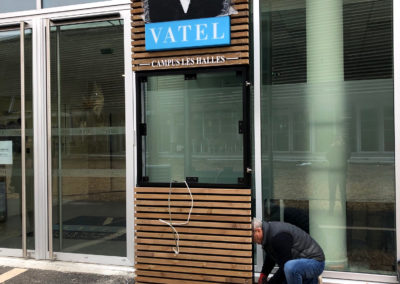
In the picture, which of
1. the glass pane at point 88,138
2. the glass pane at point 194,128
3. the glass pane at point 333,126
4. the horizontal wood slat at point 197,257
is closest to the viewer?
the horizontal wood slat at point 197,257

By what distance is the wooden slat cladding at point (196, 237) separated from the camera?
4305mm

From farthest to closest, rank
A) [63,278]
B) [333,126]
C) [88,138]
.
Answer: [88,138] → [63,278] → [333,126]

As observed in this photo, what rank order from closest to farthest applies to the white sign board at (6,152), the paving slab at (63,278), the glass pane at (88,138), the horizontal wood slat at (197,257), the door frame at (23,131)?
the horizontal wood slat at (197,257), the paving slab at (63,278), the glass pane at (88,138), the door frame at (23,131), the white sign board at (6,152)

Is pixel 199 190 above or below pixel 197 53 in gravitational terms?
below

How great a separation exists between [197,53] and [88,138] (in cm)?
219

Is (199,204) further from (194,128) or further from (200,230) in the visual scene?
(194,128)

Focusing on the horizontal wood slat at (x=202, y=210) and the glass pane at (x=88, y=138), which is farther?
the glass pane at (x=88, y=138)

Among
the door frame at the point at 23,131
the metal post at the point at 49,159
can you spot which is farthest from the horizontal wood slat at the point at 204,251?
the door frame at the point at 23,131

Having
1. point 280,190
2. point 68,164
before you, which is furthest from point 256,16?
point 68,164

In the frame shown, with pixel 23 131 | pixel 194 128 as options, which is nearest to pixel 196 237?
pixel 194 128

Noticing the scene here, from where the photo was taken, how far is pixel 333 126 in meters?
4.65

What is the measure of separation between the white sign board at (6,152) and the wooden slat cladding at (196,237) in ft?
8.41

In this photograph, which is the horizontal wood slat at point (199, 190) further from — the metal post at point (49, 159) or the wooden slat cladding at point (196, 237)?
the metal post at point (49, 159)

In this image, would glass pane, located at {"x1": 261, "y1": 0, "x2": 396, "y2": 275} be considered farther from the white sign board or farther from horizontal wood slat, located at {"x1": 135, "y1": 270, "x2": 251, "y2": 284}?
the white sign board
